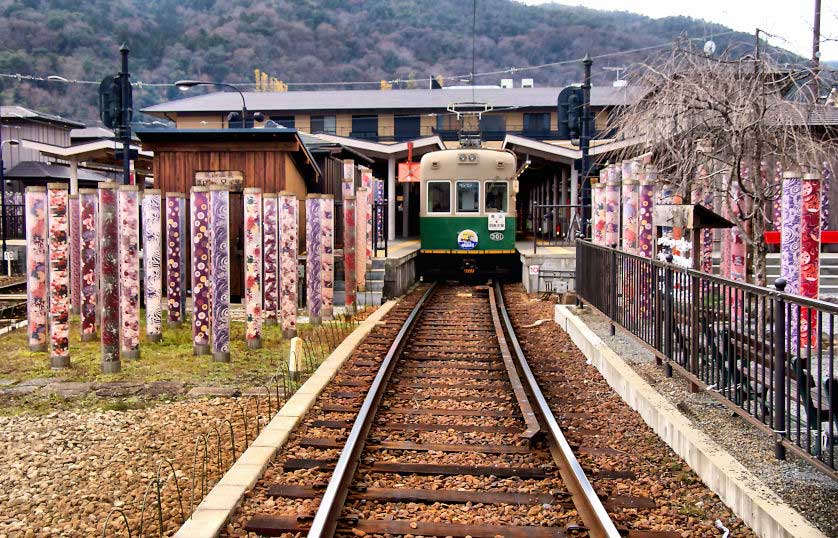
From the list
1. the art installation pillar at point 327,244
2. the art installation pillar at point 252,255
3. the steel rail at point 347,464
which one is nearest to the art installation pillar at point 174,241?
the art installation pillar at point 252,255

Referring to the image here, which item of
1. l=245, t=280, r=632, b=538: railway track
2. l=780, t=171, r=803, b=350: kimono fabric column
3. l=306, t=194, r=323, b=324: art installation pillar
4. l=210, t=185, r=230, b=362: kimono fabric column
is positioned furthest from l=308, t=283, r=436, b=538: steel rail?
l=780, t=171, r=803, b=350: kimono fabric column

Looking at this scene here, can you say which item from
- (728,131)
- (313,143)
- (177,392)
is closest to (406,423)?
(177,392)

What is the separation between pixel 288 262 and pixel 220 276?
1914 mm

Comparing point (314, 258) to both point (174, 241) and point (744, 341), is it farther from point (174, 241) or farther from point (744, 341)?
point (744, 341)

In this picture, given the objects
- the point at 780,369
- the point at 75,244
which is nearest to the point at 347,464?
the point at 780,369

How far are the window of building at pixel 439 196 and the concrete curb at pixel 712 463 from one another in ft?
39.0

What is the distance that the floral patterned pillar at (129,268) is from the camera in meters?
8.84

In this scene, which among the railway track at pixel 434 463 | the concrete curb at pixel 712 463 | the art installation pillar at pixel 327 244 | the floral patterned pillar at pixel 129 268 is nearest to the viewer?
the concrete curb at pixel 712 463

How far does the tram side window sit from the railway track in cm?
1114

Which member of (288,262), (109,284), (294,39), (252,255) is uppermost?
(294,39)

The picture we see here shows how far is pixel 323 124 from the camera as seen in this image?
4241 centimetres

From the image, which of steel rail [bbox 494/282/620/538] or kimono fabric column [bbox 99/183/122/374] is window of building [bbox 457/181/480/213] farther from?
steel rail [bbox 494/282/620/538]

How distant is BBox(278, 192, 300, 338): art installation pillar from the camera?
10695 millimetres

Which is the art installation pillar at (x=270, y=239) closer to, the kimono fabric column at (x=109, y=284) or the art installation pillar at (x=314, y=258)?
the art installation pillar at (x=314, y=258)
